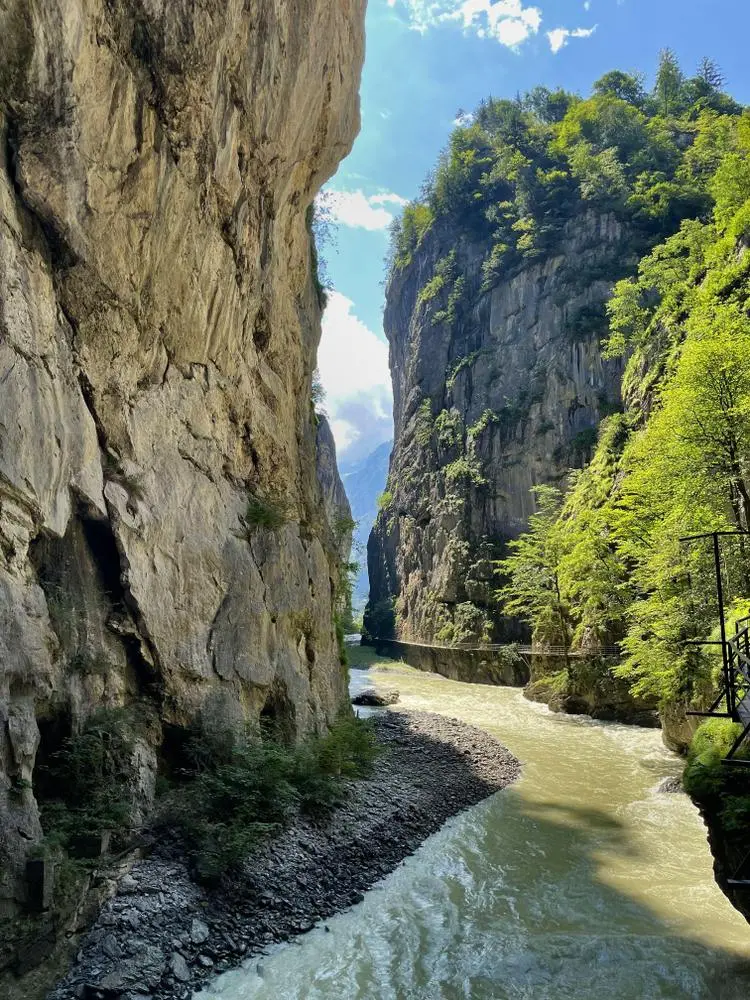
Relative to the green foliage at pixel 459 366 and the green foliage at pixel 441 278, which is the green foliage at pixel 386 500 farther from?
the green foliage at pixel 441 278

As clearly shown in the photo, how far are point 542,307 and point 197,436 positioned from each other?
47.6 meters

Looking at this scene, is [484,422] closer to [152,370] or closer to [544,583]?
[544,583]

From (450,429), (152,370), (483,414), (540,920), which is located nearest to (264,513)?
(152,370)

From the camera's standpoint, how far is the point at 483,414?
56.1 meters

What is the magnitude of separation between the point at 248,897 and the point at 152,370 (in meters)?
10.1

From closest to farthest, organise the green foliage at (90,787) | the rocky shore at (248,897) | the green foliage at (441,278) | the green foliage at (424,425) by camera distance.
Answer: the rocky shore at (248,897) < the green foliage at (90,787) < the green foliage at (424,425) < the green foliage at (441,278)

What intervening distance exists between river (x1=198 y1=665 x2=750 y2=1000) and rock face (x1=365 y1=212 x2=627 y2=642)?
107 ft

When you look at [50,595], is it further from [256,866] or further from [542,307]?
[542,307]

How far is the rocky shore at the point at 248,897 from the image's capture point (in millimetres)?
8086

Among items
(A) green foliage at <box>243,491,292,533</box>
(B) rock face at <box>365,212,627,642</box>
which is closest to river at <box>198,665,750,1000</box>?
(A) green foliage at <box>243,491,292,533</box>

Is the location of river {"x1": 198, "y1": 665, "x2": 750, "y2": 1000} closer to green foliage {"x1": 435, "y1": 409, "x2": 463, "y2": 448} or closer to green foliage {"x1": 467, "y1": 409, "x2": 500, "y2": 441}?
green foliage {"x1": 467, "y1": 409, "x2": 500, "y2": 441}

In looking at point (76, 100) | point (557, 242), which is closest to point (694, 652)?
point (76, 100)

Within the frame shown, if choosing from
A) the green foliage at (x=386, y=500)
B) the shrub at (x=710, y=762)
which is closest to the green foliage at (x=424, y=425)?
the green foliage at (x=386, y=500)

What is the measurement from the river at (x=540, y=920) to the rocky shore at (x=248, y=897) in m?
0.36
